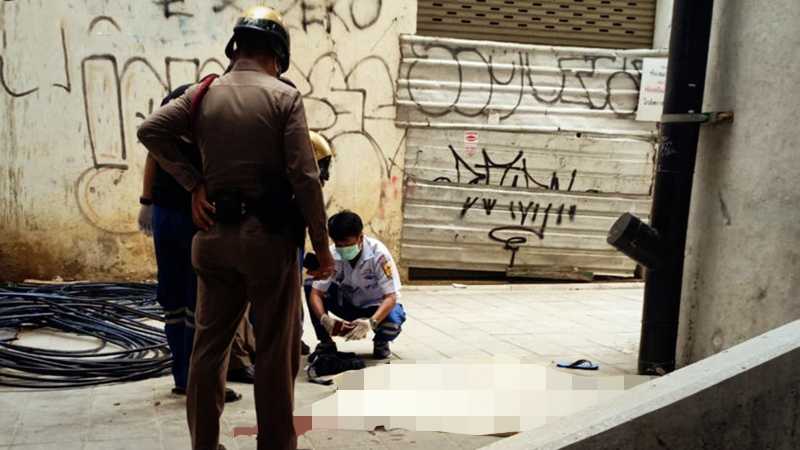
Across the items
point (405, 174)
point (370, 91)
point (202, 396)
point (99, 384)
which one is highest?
point (370, 91)

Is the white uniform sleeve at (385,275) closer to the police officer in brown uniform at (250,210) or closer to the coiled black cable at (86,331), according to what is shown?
the coiled black cable at (86,331)

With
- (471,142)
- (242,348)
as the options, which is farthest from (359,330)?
(471,142)

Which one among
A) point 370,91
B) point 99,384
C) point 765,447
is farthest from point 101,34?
point 765,447

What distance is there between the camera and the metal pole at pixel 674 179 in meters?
4.85

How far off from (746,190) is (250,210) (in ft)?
10.2

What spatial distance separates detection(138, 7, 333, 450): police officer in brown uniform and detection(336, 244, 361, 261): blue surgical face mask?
5.37ft

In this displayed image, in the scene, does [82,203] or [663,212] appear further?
[82,203]

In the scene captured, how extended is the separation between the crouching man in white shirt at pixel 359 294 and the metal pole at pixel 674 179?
5.55ft

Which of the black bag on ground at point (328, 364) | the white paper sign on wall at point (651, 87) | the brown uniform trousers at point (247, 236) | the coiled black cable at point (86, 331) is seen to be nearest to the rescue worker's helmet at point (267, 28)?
the brown uniform trousers at point (247, 236)

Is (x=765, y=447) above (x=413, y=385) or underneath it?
above

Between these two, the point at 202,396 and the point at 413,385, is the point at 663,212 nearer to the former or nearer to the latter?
the point at 413,385

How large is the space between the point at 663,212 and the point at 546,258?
434 cm

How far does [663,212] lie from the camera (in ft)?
16.4

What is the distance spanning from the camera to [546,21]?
930 cm
